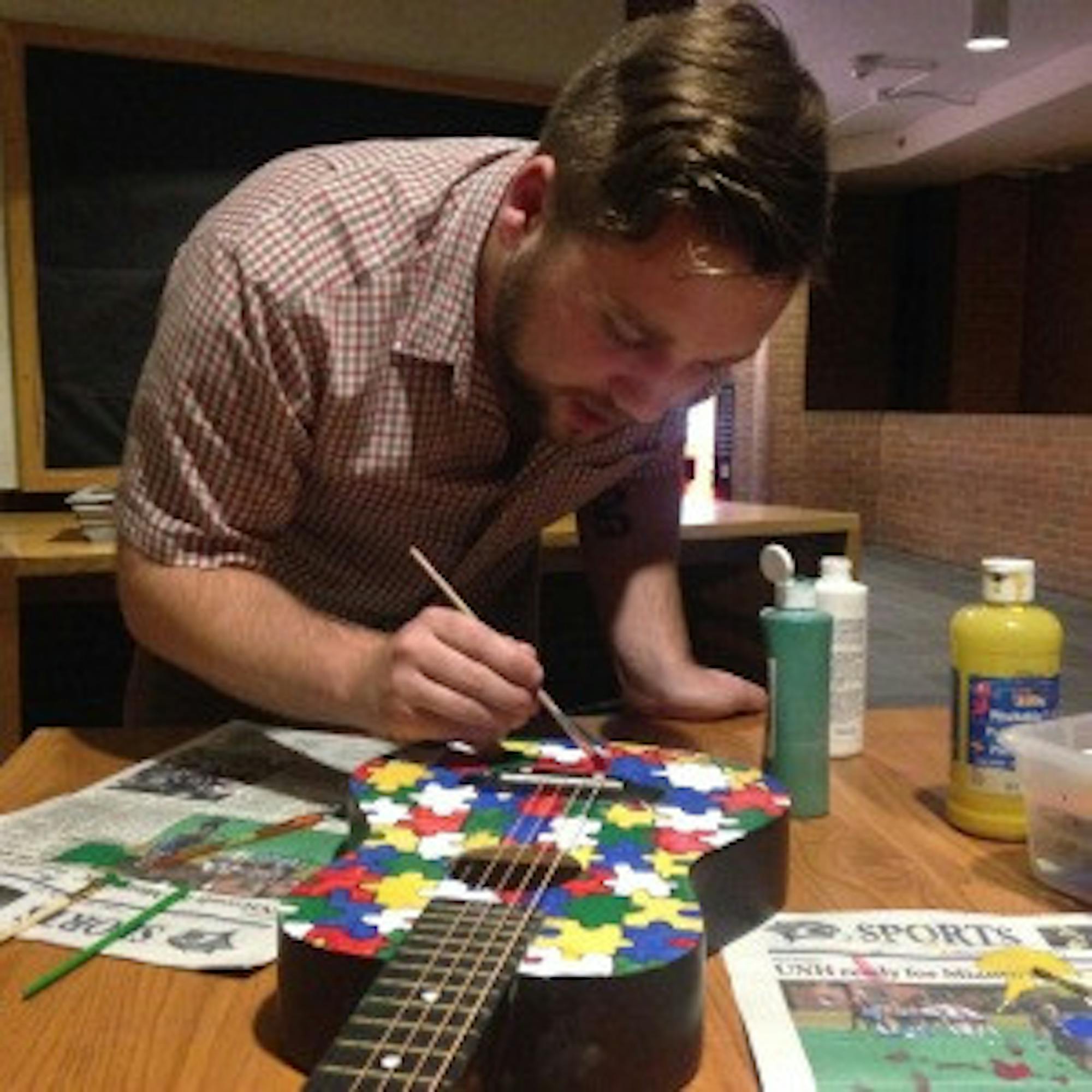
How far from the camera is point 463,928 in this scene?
62cm

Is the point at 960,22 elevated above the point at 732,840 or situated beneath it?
elevated above

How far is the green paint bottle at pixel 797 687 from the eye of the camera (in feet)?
3.11

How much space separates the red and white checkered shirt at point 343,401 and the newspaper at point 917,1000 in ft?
1.68

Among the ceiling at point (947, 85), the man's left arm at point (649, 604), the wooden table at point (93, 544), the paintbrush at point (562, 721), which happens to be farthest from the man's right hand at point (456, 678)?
the ceiling at point (947, 85)

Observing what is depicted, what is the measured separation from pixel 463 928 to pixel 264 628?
1.32ft

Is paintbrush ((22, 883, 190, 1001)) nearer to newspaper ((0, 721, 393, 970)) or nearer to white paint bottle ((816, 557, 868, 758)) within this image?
newspaper ((0, 721, 393, 970))

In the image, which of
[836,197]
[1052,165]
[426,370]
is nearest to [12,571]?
[426,370]

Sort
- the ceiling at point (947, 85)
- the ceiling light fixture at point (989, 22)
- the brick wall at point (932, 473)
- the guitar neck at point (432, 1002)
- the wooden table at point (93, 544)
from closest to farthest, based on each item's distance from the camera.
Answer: the guitar neck at point (432, 1002) → the wooden table at point (93, 544) → the ceiling light fixture at point (989, 22) → the ceiling at point (947, 85) → the brick wall at point (932, 473)

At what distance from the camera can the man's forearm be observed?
3.06ft

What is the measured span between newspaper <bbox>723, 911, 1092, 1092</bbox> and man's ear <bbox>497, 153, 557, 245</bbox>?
1.77 ft

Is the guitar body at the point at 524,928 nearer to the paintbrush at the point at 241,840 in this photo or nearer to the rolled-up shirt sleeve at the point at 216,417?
the paintbrush at the point at 241,840

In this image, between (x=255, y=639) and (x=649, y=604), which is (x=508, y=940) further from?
(x=649, y=604)

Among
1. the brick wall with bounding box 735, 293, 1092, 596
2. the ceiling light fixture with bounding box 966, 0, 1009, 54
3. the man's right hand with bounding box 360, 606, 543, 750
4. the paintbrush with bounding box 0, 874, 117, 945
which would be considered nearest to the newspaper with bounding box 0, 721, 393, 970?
the paintbrush with bounding box 0, 874, 117, 945

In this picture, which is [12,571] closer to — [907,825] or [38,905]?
[38,905]
